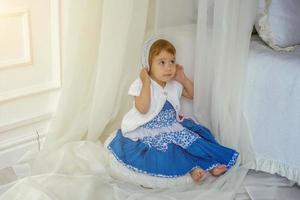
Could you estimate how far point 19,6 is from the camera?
63.0 inches

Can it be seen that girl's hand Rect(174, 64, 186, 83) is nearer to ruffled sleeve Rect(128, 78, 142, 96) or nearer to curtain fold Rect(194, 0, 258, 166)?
curtain fold Rect(194, 0, 258, 166)

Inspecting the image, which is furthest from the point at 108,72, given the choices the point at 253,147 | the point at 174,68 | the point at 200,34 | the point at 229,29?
the point at 253,147

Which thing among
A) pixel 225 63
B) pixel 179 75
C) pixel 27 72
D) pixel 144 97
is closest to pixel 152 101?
pixel 144 97

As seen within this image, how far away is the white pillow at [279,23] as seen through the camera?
5.29 ft

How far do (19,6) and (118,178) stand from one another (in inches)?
30.5

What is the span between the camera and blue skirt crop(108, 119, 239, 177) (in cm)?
151

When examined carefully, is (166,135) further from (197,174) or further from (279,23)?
(279,23)

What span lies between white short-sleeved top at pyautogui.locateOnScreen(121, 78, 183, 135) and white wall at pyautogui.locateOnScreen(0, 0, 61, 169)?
1.36 feet

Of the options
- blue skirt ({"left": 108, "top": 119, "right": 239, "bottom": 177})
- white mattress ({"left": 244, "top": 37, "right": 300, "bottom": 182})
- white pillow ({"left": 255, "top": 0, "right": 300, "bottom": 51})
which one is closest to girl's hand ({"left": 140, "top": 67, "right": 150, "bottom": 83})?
blue skirt ({"left": 108, "top": 119, "right": 239, "bottom": 177})

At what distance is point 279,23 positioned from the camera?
1.61 metres

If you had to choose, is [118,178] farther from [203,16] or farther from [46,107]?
[203,16]

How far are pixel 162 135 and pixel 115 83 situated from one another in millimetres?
300

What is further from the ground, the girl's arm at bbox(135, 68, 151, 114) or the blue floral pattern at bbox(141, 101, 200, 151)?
the girl's arm at bbox(135, 68, 151, 114)

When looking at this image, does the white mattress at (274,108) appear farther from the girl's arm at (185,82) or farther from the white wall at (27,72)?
the white wall at (27,72)
